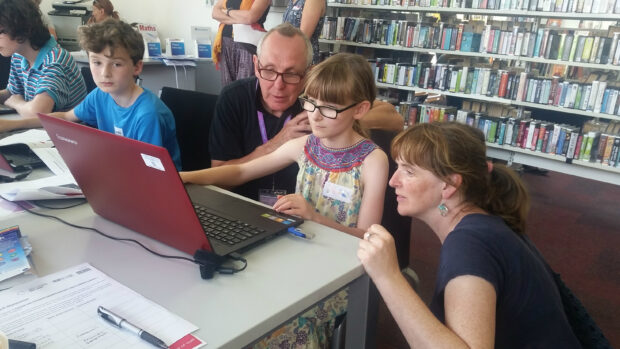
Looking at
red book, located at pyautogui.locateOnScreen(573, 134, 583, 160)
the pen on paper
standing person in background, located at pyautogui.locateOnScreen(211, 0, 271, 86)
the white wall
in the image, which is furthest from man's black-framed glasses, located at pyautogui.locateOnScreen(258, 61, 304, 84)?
the white wall

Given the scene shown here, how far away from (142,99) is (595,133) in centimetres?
361

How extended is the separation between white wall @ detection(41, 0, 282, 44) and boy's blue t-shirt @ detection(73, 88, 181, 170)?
13.8 ft

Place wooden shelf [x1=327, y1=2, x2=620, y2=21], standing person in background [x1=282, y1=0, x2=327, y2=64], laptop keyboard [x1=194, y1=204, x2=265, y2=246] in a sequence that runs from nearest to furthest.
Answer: laptop keyboard [x1=194, y1=204, x2=265, y2=246] → standing person in background [x1=282, y1=0, x2=327, y2=64] → wooden shelf [x1=327, y1=2, x2=620, y2=21]

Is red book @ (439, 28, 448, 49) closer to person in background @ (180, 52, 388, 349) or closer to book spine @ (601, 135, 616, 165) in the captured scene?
book spine @ (601, 135, 616, 165)

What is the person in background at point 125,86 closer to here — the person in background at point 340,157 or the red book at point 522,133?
the person in background at point 340,157

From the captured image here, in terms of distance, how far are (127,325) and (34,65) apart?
1977 millimetres

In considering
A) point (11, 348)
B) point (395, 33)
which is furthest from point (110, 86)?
point (395, 33)

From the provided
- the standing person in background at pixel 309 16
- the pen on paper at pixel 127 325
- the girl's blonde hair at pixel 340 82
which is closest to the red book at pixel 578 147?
the standing person in background at pixel 309 16

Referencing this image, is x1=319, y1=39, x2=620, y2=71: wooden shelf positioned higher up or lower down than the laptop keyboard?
higher up

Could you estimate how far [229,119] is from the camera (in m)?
1.69

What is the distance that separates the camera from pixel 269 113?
1696 millimetres

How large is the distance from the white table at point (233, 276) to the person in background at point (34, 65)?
1.24 meters

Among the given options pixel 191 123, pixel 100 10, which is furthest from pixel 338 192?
pixel 100 10

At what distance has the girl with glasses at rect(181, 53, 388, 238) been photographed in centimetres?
126
